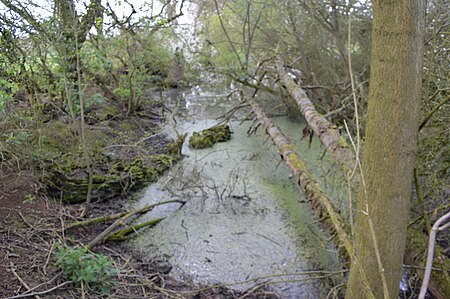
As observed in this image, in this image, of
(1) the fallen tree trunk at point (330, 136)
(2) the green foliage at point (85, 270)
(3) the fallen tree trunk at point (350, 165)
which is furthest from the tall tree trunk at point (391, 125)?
(2) the green foliage at point (85, 270)

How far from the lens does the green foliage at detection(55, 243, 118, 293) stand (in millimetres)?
3021

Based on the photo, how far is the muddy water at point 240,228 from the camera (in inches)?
154

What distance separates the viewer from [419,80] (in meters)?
1.99

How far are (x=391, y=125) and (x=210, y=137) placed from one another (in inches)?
229

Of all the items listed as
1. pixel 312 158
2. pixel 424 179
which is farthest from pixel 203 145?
pixel 424 179

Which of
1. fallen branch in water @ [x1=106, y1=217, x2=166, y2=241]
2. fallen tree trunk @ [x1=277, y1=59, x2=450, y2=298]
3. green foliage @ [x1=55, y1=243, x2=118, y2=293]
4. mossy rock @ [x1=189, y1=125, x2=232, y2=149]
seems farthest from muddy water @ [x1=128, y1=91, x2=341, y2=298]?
green foliage @ [x1=55, y1=243, x2=118, y2=293]

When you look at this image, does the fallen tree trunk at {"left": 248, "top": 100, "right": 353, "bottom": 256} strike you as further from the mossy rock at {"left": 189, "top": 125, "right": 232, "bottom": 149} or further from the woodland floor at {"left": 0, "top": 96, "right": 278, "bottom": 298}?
the mossy rock at {"left": 189, "top": 125, "right": 232, "bottom": 149}

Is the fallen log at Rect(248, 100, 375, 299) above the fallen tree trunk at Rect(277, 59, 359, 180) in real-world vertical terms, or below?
below

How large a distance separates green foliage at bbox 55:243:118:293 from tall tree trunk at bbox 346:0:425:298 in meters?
1.82

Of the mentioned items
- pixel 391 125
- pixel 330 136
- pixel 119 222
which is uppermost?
pixel 391 125

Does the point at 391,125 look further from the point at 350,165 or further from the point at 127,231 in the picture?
the point at 127,231

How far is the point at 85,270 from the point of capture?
9.91ft

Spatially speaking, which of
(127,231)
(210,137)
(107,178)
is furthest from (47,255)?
(210,137)

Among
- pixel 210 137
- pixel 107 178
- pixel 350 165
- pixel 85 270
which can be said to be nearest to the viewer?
pixel 85 270
